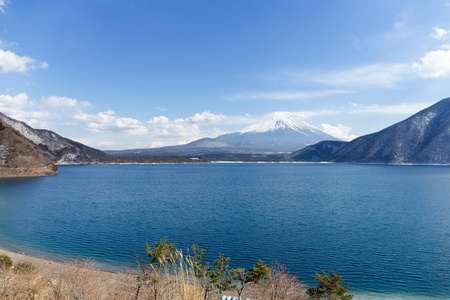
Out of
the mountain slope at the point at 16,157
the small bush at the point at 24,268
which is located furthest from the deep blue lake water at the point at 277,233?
the mountain slope at the point at 16,157

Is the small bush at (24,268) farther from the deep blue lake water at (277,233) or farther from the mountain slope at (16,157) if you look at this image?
the mountain slope at (16,157)

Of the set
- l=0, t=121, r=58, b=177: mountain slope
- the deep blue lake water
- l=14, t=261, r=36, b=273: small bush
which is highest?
l=0, t=121, r=58, b=177: mountain slope

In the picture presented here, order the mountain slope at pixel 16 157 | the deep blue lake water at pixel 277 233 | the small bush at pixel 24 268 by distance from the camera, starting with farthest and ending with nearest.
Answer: the mountain slope at pixel 16 157
the deep blue lake water at pixel 277 233
the small bush at pixel 24 268

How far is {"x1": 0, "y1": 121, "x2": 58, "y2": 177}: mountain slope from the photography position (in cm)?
12406

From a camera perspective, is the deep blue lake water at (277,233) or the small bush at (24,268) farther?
the deep blue lake water at (277,233)

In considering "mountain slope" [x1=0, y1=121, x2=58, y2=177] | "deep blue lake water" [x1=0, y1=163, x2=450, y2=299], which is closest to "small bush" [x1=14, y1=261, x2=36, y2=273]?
"deep blue lake water" [x1=0, y1=163, x2=450, y2=299]

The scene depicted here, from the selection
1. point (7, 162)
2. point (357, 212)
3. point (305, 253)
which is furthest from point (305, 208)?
point (7, 162)

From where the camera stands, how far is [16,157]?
127 metres

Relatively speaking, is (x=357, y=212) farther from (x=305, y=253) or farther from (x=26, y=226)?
(x=26, y=226)

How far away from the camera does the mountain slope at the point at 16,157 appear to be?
124 metres

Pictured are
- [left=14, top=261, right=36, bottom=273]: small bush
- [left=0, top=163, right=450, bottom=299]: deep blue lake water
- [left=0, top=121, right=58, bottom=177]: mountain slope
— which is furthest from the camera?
[left=0, top=121, right=58, bottom=177]: mountain slope

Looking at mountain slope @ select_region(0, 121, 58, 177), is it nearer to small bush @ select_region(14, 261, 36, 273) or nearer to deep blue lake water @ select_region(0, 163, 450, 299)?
deep blue lake water @ select_region(0, 163, 450, 299)

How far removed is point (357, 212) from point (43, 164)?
144 metres

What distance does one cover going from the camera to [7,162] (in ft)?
408
